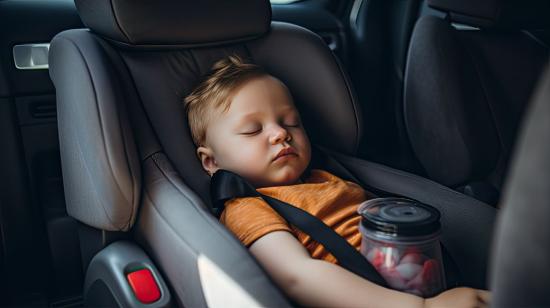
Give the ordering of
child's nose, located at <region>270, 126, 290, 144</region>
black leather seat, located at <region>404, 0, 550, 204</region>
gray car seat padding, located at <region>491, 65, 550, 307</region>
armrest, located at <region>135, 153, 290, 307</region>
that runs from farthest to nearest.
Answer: black leather seat, located at <region>404, 0, 550, 204</region>
child's nose, located at <region>270, 126, 290, 144</region>
armrest, located at <region>135, 153, 290, 307</region>
gray car seat padding, located at <region>491, 65, 550, 307</region>

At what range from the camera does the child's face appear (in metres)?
1.32

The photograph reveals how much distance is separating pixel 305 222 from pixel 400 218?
0.70 ft

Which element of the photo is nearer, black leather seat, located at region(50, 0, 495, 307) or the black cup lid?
the black cup lid

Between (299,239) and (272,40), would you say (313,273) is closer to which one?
(299,239)

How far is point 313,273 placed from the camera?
1026 millimetres

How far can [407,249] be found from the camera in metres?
1.02

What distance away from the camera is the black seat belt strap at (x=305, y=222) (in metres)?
1.05

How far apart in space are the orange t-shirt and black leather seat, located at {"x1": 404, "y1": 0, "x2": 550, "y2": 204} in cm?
52

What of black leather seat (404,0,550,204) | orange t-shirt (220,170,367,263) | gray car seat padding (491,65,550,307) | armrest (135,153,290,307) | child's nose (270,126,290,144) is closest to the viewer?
gray car seat padding (491,65,550,307)

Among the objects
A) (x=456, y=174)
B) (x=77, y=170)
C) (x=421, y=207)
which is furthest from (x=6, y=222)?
(x=456, y=174)

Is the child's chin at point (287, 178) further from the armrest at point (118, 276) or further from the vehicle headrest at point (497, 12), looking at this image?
the vehicle headrest at point (497, 12)

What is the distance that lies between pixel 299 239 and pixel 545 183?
0.76 metres

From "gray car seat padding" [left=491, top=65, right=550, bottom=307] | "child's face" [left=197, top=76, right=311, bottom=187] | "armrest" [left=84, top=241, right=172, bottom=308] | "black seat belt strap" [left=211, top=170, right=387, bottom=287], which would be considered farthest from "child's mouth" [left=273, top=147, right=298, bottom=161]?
"gray car seat padding" [left=491, top=65, right=550, bottom=307]

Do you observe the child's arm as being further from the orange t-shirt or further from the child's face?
the child's face
